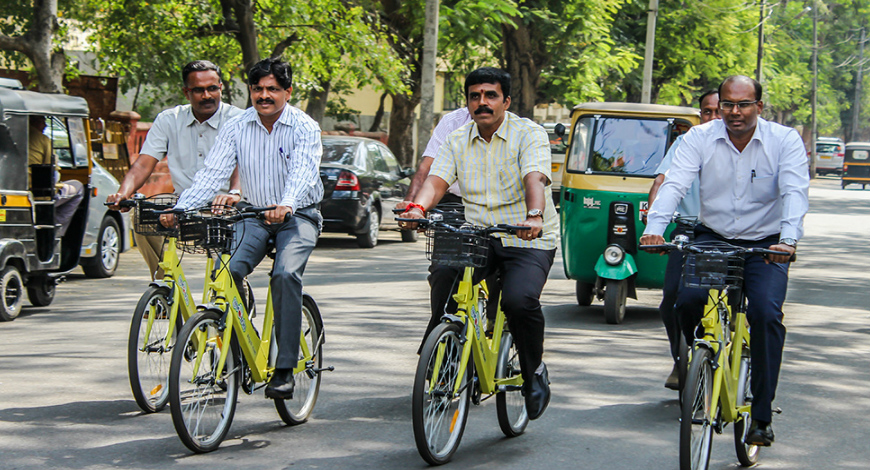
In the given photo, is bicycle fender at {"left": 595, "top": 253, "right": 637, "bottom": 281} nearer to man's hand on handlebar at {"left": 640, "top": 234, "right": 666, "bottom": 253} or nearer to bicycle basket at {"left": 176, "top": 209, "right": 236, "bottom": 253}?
man's hand on handlebar at {"left": 640, "top": 234, "right": 666, "bottom": 253}

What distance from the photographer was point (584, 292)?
10820 millimetres

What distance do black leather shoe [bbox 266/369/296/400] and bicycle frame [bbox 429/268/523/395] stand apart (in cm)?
93

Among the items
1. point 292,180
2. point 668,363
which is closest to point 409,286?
point 668,363

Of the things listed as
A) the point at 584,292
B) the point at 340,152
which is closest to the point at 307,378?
the point at 584,292

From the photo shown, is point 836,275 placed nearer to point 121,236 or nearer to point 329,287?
point 329,287

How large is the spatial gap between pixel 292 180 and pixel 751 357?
2364 mm

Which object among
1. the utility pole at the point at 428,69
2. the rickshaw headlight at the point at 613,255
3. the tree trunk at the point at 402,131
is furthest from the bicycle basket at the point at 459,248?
the tree trunk at the point at 402,131

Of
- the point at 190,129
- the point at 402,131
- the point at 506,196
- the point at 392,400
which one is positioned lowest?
the point at 392,400

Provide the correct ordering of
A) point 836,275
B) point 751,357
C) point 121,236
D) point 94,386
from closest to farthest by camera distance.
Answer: point 751,357, point 94,386, point 121,236, point 836,275

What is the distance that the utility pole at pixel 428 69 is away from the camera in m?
19.9

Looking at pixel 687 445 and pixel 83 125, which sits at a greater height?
pixel 83 125

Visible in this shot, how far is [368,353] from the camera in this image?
7.97m

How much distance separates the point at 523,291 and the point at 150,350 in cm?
192

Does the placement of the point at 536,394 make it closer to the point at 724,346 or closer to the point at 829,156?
the point at 724,346
